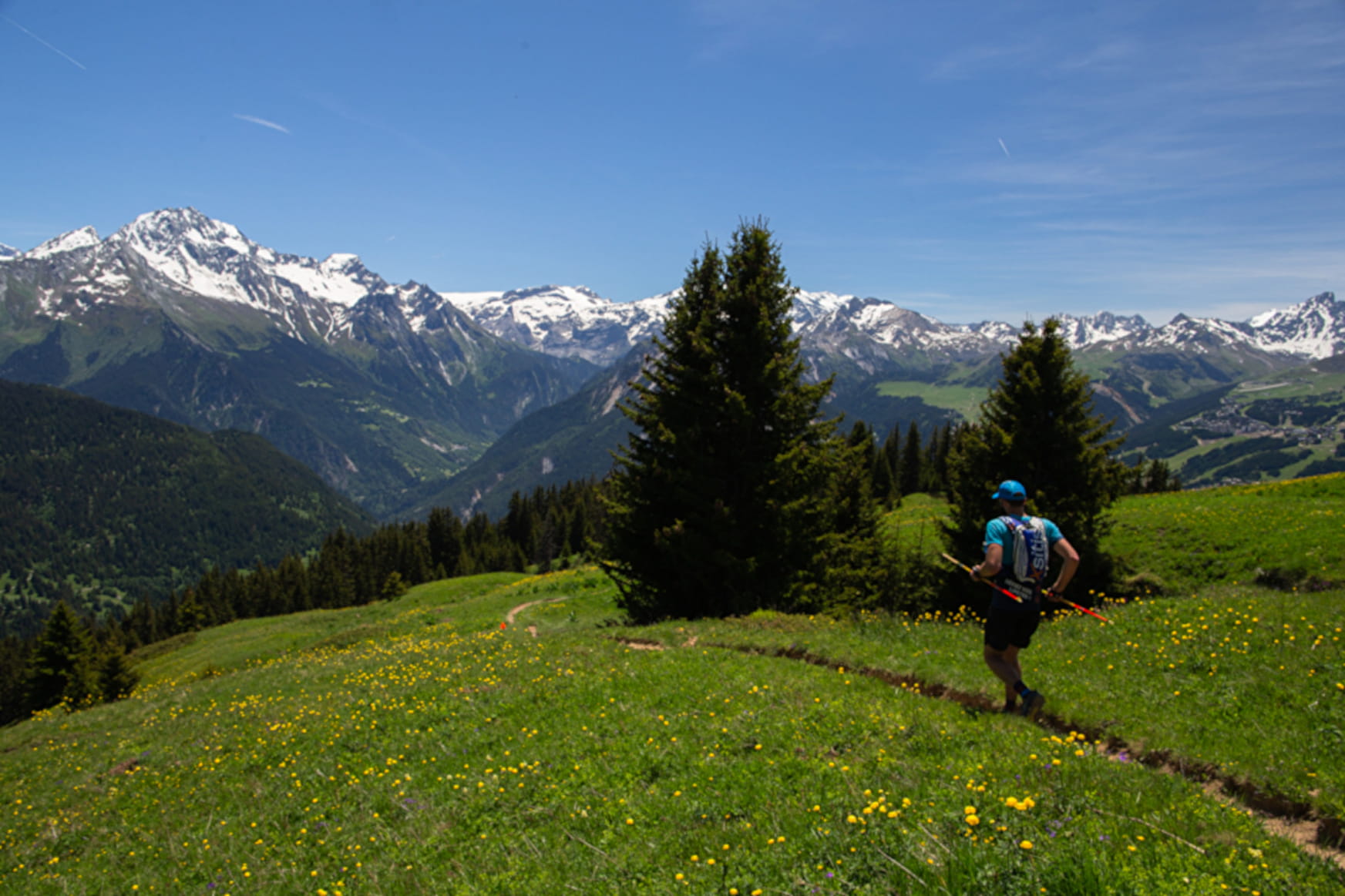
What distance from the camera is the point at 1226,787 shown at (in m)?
7.51

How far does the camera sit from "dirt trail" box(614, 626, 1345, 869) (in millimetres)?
6258

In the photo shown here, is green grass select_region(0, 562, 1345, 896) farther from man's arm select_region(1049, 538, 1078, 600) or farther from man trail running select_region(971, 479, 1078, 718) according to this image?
man's arm select_region(1049, 538, 1078, 600)

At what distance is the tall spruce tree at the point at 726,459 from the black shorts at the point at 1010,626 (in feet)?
40.5

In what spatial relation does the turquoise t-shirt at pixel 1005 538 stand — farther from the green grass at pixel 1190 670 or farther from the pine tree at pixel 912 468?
the pine tree at pixel 912 468

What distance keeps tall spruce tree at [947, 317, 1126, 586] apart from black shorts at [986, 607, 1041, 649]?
61.6 ft

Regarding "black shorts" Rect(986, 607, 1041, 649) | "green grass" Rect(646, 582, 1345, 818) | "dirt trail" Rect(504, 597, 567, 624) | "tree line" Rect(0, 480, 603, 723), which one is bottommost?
"tree line" Rect(0, 480, 603, 723)

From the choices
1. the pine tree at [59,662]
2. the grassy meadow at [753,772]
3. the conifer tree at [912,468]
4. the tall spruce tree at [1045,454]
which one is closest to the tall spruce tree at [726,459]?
the grassy meadow at [753,772]

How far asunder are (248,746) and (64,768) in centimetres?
722

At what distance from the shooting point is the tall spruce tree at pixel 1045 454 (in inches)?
1037

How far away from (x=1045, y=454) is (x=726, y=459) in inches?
585

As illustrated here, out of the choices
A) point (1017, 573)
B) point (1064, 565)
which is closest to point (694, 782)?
point (1017, 573)

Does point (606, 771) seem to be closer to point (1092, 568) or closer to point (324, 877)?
point (324, 877)

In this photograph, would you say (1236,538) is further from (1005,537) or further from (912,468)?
(912,468)

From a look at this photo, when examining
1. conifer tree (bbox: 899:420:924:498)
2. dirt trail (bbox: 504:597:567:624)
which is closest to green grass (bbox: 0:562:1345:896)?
dirt trail (bbox: 504:597:567:624)
